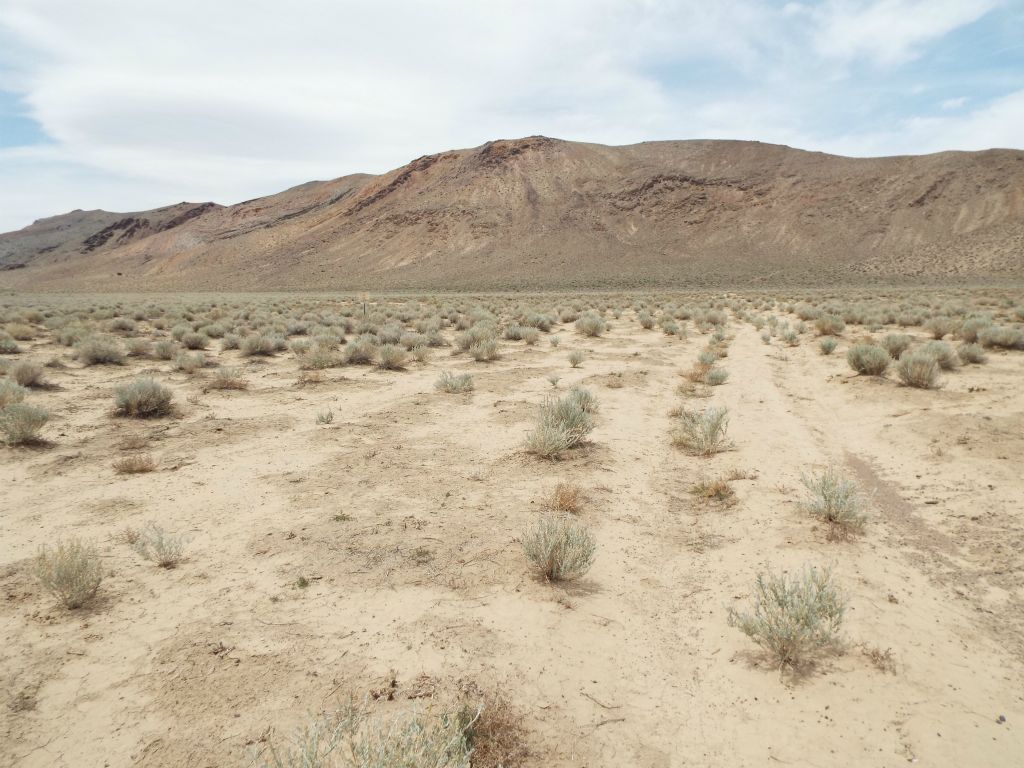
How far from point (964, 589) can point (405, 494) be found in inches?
198

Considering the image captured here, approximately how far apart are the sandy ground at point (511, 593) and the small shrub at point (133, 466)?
0.26 meters

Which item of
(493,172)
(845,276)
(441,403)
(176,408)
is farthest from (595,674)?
(493,172)

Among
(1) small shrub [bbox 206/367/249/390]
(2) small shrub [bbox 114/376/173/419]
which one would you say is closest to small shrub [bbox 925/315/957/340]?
(1) small shrub [bbox 206/367/249/390]

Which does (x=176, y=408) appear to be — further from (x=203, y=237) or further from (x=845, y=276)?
(x=203, y=237)

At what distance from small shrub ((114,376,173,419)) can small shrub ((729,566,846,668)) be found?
8891 millimetres

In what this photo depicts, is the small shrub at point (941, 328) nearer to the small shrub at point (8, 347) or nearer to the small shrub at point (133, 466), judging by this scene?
the small shrub at point (133, 466)

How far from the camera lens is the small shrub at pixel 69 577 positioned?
3.91 m

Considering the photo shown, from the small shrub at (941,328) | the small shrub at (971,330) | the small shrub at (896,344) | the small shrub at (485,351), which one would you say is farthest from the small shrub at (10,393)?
the small shrub at (941,328)

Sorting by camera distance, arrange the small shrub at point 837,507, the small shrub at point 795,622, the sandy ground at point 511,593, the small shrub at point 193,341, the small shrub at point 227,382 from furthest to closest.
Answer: the small shrub at point 193,341, the small shrub at point 227,382, the small shrub at point 837,507, the small shrub at point 795,622, the sandy ground at point 511,593

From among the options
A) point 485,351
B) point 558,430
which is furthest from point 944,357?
point 485,351

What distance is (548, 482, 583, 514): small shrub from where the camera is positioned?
570 centimetres

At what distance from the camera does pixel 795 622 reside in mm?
3480

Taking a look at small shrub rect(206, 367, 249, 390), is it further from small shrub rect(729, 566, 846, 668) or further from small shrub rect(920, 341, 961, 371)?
small shrub rect(920, 341, 961, 371)

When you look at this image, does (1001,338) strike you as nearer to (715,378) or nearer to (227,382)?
(715,378)
